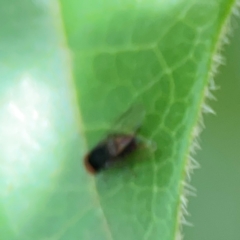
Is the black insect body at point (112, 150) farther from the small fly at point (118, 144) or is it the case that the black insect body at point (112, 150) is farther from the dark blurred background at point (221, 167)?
the dark blurred background at point (221, 167)

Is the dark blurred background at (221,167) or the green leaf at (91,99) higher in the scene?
the green leaf at (91,99)

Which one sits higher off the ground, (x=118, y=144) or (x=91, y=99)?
(x=91, y=99)

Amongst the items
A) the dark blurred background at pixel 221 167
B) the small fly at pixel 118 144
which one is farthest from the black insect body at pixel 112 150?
the dark blurred background at pixel 221 167

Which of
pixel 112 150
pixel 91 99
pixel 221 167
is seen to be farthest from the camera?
pixel 221 167

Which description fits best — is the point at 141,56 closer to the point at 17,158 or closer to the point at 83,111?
the point at 83,111

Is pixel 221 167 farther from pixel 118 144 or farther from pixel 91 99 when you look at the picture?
pixel 91 99

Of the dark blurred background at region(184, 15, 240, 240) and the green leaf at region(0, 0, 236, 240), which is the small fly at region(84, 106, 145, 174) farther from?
the dark blurred background at region(184, 15, 240, 240)

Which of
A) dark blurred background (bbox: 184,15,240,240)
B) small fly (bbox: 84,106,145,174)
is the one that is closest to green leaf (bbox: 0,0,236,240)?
small fly (bbox: 84,106,145,174)

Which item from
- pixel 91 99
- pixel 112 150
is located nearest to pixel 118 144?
pixel 112 150
